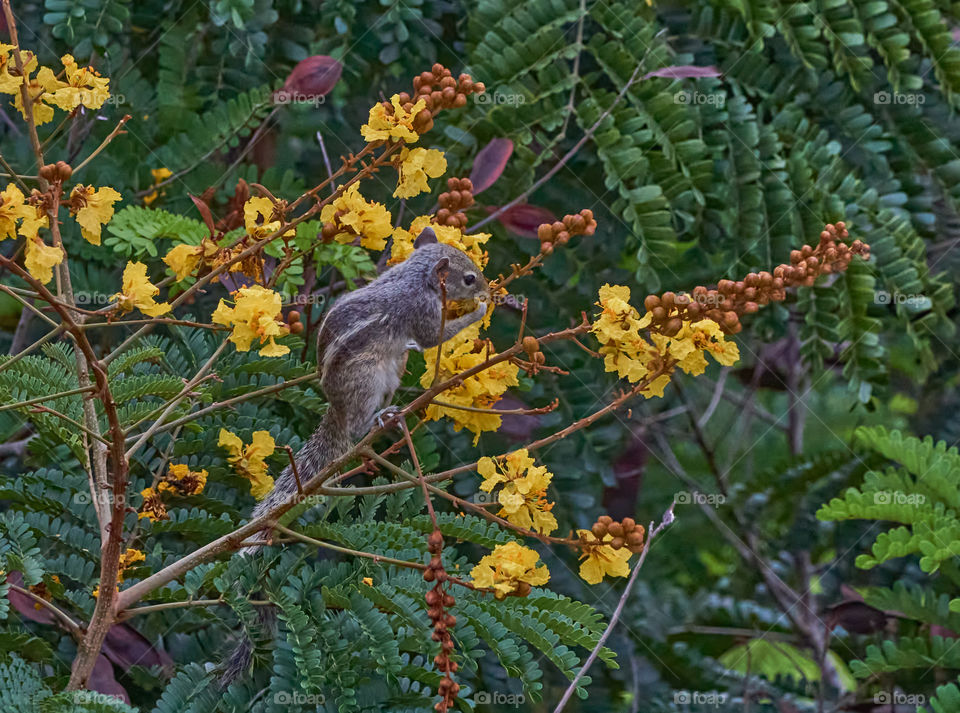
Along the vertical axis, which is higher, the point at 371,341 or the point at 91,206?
the point at 91,206

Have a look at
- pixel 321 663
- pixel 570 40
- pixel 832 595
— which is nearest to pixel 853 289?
pixel 570 40

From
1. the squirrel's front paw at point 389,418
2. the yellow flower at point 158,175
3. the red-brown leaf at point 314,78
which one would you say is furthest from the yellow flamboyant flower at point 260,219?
the yellow flower at point 158,175

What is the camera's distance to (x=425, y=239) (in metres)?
Answer: 1.70

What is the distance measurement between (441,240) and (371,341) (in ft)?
0.70

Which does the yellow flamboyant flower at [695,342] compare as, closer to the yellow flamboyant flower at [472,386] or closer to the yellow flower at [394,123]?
the yellow flamboyant flower at [472,386]

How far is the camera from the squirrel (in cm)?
158

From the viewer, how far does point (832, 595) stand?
3.06m

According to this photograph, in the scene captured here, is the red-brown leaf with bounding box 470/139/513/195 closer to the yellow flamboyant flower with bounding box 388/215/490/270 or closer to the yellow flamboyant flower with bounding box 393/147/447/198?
the yellow flamboyant flower with bounding box 388/215/490/270

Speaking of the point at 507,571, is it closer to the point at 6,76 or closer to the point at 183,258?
the point at 183,258

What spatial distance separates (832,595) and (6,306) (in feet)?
7.57

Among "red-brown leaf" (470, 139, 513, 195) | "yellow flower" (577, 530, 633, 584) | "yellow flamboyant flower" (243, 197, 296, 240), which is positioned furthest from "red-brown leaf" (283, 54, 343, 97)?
"yellow flower" (577, 530, 633, 584)

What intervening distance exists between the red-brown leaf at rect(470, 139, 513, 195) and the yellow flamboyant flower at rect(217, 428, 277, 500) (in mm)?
717

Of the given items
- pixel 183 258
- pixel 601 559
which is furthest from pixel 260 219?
pixel 601 559

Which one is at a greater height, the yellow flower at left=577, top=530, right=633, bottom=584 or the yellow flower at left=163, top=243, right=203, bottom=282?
the yellow flower at left=163, top=243, right=203, bottom=282
